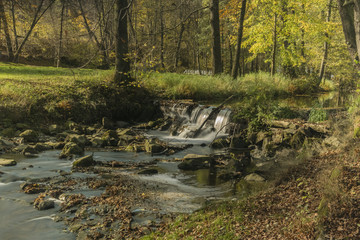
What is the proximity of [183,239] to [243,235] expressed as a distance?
2.85ft

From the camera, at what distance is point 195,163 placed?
8820 millimetres

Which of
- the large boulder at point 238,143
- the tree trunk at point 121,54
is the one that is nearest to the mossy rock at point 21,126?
the tree trunk at point 121,54

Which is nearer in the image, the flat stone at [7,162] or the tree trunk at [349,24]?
the tree trunk at [349,24]

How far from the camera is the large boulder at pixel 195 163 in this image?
868 cm

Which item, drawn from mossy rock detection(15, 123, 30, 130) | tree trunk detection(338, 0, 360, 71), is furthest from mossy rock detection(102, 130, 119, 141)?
tree trunk detection(338, 0, 360, 71)

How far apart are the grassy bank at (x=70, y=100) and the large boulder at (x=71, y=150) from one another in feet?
11.2

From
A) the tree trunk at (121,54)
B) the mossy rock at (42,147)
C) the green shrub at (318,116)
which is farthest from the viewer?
the tree trunk at (121,54)

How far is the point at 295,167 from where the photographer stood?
6.32 metres

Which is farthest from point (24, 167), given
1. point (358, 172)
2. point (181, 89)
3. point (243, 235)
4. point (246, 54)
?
point (246, 54)

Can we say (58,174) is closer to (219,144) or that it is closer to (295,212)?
(219,144)

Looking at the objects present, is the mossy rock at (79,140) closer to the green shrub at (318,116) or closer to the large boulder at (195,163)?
the large boulder at (195,163)

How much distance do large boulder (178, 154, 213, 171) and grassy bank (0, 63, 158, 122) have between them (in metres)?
6.00

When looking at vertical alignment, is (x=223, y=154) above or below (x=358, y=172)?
below

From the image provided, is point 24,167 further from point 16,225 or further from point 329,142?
point 329,142
